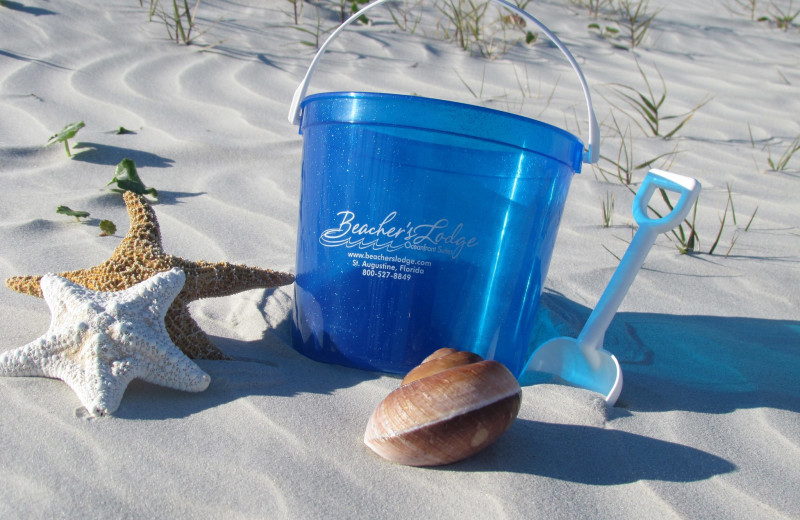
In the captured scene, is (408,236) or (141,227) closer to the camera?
(408,236)

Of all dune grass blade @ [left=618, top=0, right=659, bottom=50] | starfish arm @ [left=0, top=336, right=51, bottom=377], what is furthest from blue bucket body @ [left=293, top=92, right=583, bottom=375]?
dune grass blade @ [left=618, top=0, right=659, bottom=50]

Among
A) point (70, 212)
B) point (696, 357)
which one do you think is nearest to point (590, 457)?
point (696, 357)

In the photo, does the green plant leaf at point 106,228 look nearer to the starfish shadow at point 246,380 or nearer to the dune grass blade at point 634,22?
the starfish shadow at point 246,380

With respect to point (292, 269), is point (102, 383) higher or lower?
higher

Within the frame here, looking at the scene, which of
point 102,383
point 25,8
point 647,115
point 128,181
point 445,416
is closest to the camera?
point 445,416

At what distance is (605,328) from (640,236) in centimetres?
26

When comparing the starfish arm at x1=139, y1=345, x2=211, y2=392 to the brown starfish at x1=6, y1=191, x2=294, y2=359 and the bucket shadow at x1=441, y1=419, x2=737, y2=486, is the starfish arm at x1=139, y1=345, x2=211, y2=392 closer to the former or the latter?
the brown starfish at x1=6, y1=191, x2=294, y2=359

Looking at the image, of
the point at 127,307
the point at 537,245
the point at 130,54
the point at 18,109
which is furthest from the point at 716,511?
the point at 130,54

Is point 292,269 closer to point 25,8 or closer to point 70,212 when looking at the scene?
point 70,212

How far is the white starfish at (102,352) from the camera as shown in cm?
151

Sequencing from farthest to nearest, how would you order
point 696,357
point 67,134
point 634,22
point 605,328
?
1. point 634,22
2. point 67,134
3. point 696,357
4. point 605,328

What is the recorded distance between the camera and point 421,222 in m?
1.73

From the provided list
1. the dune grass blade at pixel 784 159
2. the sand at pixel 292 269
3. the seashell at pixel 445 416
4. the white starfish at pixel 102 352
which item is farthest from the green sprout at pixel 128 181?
the dune grass blade at pixel 784 159

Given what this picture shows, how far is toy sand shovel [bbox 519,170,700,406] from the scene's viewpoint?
176 centimetres
